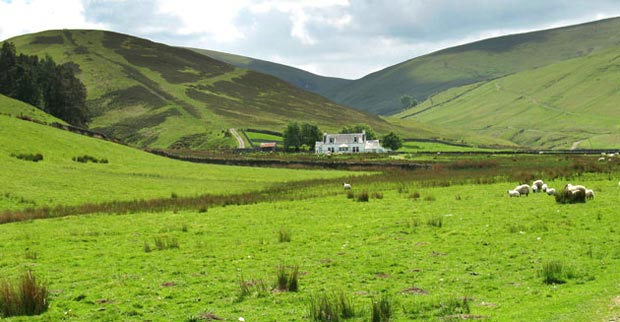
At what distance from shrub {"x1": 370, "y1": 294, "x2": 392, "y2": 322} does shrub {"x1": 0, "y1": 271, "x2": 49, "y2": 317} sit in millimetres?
8492

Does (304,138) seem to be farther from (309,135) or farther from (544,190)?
(544,190)

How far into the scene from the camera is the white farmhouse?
163 metres

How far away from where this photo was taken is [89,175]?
53.3 meters

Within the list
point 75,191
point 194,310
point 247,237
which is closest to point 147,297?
point 194,310

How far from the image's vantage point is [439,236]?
23375 millimetres

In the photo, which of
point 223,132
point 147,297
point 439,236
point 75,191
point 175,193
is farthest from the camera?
point 223,132

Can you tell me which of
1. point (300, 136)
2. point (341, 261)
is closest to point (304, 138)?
point (300, 136)

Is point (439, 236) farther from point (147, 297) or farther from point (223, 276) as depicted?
point (147, 297)

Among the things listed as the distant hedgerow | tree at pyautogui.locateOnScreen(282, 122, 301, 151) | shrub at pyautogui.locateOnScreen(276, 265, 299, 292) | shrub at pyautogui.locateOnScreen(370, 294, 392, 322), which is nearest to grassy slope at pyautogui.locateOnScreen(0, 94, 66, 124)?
the distant hedgerow

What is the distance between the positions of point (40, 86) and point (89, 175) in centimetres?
9419

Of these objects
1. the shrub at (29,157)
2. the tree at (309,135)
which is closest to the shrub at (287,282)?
the shrub at (29,157)

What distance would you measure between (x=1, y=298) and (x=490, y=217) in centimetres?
2067

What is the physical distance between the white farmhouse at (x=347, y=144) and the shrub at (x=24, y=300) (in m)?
146

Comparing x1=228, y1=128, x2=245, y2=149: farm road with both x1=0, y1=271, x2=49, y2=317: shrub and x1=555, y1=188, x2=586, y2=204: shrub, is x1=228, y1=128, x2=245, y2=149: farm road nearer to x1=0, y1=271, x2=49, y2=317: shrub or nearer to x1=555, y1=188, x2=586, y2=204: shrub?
x1=555, y1=188, x2=586, y2=204: shrub
